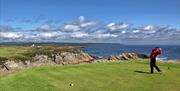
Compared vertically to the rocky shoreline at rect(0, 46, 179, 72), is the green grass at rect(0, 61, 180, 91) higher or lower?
higher

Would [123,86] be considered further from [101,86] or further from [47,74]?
[47,74]

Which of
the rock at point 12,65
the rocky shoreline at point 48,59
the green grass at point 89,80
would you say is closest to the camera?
the green grass at point 89,80

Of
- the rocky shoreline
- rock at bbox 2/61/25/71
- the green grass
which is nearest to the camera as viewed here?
the green grass

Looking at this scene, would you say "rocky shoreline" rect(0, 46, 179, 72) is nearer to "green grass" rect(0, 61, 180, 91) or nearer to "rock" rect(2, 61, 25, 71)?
"rock" rect(2, 61, 25, 71)

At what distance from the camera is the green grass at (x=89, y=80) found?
57.6ft

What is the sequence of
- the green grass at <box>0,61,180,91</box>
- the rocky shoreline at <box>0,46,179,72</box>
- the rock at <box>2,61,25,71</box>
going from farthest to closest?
the rocky shoreline at <box>0,46,179,72</box> → the rock at <box>2,61,25,71</box> → the green grass at <box>0,61,180,91</box>

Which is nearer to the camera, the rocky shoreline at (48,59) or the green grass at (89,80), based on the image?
the green grass at (89,80)

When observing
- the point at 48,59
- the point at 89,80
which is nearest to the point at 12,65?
the point at 48,59

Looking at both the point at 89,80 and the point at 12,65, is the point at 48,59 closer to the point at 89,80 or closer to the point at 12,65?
the point at 12,65

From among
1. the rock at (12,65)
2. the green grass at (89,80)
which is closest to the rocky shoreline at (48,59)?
the rock at (12,65)

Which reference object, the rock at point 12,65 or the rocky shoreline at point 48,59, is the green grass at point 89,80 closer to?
the rock at point 12,65

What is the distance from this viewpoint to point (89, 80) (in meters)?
19.6


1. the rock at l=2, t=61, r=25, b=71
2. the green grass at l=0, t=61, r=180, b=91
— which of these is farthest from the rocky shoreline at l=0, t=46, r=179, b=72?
the green grass at l=0, t=61, r=180, b=91

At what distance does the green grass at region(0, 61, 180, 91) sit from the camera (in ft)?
57.6
